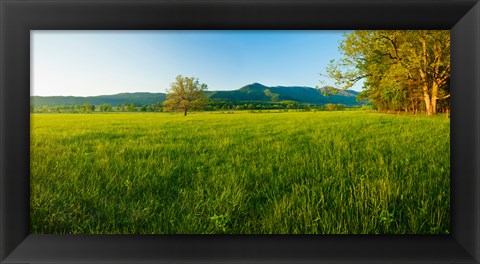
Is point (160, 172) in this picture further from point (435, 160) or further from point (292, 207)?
point (435, 160)

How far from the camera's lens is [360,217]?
4.75ft

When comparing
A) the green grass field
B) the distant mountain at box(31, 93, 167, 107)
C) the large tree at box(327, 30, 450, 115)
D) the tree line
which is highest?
the large tree at box(327, 30, 450, 115)

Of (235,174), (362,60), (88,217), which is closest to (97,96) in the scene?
(88,217)

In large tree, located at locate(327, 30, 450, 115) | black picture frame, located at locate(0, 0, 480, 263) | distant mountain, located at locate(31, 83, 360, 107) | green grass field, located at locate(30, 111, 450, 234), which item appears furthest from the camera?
distant mountain, located at locate(31, 83, 360, 107)

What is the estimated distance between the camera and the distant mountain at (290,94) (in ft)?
7.48

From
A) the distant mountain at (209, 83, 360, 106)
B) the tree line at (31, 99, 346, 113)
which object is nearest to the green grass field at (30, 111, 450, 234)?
the tree line at (31, 99, 346, 113)

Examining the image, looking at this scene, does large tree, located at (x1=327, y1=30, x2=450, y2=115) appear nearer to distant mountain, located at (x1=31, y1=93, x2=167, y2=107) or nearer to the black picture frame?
the black picture frame

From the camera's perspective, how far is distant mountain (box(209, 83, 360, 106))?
2.28 meters

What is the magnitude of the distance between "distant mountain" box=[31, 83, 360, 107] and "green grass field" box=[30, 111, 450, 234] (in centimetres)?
19

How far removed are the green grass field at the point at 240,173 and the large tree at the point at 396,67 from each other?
233mm

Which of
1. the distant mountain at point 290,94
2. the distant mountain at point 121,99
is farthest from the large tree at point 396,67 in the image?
the distant mountain at point 121,99

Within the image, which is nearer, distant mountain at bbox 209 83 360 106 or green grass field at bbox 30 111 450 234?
green grass field at bbox 30 111 450 234
